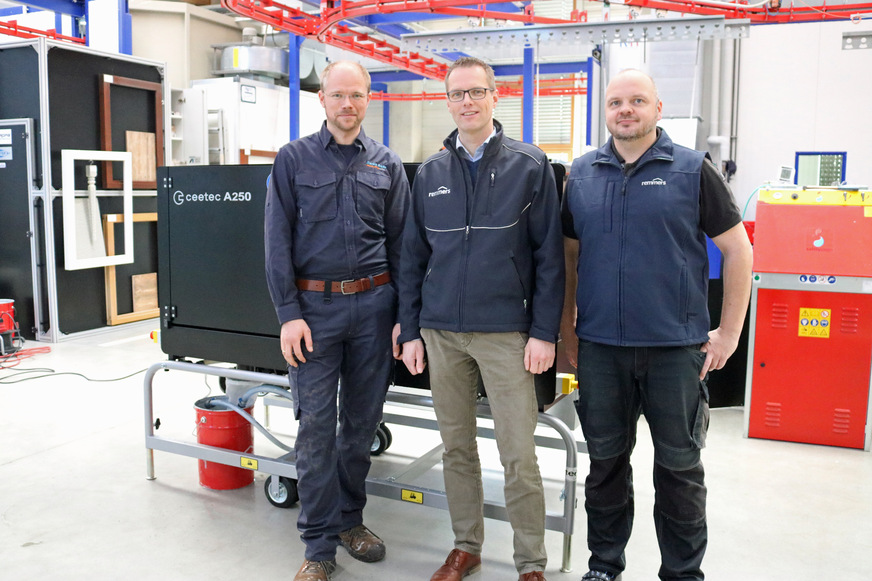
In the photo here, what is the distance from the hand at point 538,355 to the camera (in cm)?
210

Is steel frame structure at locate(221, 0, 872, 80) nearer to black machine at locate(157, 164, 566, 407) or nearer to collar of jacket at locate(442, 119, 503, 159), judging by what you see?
black machine at locate(157, 164, 566, 407)

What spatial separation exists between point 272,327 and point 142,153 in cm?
484

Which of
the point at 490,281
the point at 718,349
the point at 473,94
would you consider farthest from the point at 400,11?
the point at 718,349

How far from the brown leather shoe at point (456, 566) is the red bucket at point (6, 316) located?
4.81 metres

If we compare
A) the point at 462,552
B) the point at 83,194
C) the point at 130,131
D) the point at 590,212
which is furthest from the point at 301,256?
the point at 130,131

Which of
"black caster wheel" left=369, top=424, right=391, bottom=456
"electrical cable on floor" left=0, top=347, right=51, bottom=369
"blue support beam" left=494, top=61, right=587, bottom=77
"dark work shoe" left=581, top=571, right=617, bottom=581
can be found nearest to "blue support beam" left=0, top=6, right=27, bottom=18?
"electrical cable on floor" left=0, top=347, right=51, bottom=369

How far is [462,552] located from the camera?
7.79 feet

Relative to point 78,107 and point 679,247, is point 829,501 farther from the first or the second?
point 78,107

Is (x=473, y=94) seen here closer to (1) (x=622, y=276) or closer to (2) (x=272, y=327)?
(1) (x=622, y=276)

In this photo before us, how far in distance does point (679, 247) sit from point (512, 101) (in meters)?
14.2

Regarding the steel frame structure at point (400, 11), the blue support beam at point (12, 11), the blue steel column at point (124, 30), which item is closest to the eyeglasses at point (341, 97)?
the steel frame structure at point (400, 11)

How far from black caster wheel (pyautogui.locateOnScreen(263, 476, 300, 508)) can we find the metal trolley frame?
0.04 metres

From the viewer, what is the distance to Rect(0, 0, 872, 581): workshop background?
8.95ft

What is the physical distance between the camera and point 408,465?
2990mm
